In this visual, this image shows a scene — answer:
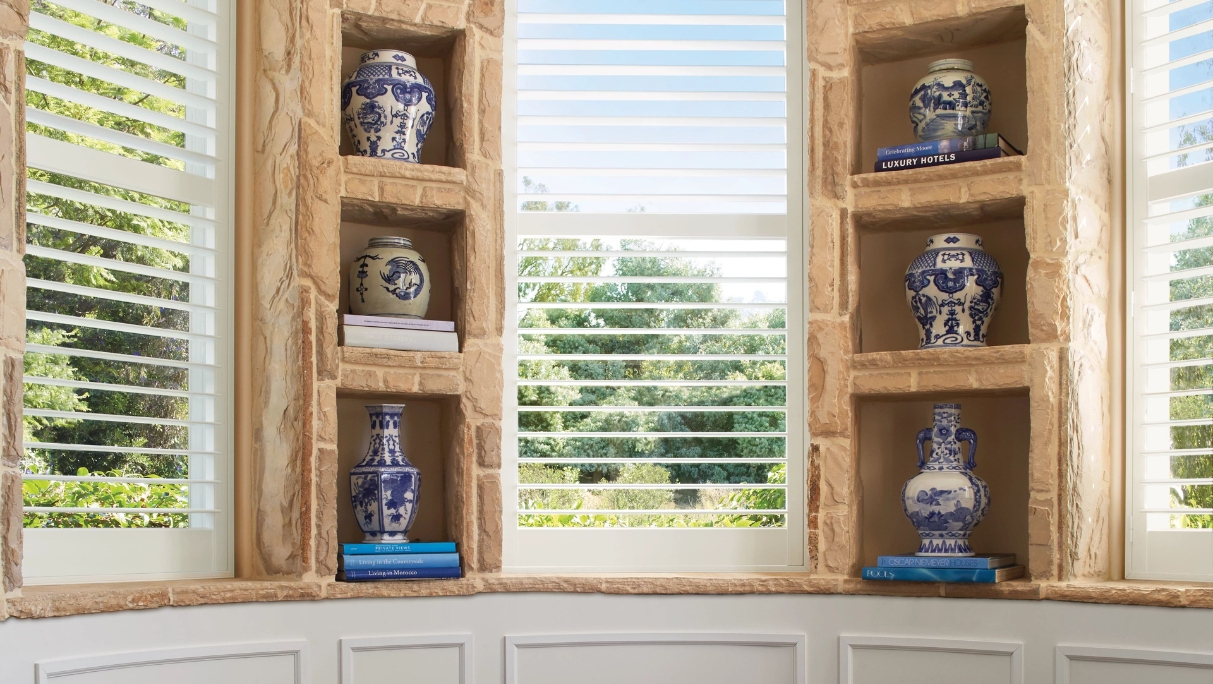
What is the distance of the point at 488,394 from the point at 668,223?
0.73m

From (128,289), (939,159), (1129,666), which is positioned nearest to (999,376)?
(939,159)

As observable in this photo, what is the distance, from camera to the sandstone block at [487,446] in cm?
280

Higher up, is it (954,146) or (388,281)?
(954,146)

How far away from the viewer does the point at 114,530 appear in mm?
2475

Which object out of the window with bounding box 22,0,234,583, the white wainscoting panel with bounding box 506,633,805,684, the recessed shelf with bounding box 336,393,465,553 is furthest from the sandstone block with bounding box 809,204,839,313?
the window with bounding box 22,0,234,583

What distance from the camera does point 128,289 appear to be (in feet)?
8.41

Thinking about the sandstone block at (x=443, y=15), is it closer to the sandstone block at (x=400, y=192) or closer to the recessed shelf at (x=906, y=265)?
the sandstone block at (x=400, y=192)

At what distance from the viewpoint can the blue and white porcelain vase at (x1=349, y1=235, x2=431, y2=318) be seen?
9.20 ft

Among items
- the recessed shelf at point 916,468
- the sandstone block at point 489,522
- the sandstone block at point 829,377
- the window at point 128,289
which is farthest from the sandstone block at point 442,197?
the recessed shelf at point 916,468

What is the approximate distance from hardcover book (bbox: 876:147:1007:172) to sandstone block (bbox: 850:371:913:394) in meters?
0.55

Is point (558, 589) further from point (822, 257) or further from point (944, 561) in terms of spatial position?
point (822, 257)

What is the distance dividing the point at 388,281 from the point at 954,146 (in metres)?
1.51

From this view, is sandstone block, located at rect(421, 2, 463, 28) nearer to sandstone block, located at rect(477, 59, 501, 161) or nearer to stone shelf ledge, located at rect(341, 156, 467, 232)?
sandstone block, located at rect(477, 59, 501, 161)

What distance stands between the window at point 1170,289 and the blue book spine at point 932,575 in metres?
0.40
